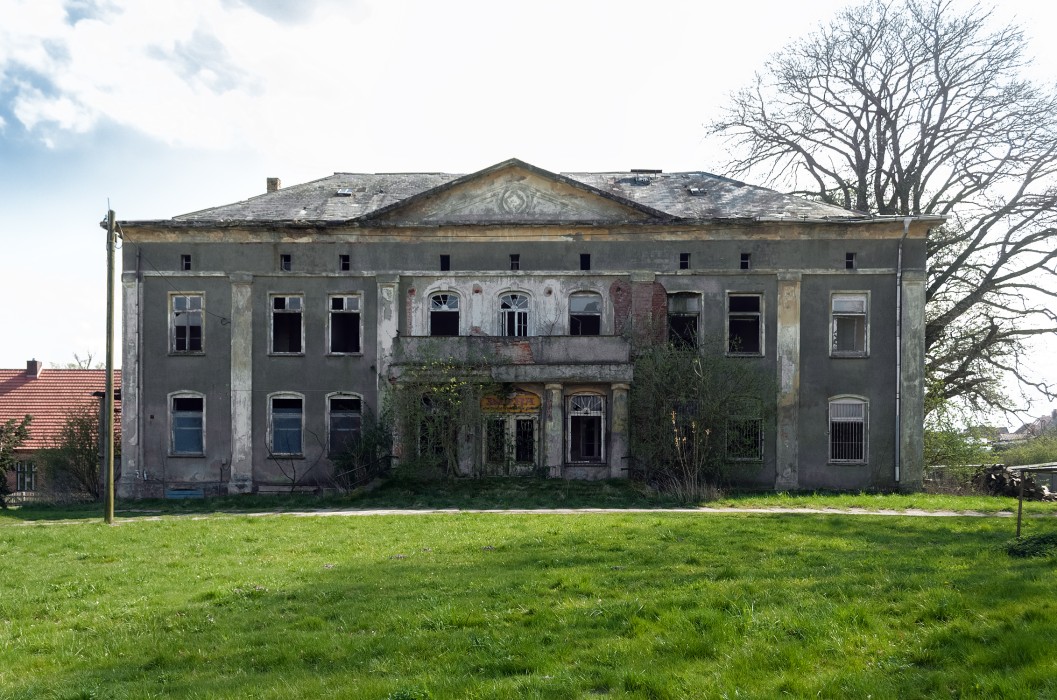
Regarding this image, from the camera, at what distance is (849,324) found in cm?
2309

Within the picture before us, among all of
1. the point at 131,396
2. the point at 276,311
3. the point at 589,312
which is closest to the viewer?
the point at 589,312

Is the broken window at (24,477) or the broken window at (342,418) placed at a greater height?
the broken window at (342,418)

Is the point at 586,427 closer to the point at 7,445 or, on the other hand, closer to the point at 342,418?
the point at 342,418

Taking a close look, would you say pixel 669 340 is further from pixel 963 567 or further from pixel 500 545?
pixel 963 567

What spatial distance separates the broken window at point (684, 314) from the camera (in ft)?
75.8

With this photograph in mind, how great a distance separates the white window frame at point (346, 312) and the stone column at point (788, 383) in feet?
39.1

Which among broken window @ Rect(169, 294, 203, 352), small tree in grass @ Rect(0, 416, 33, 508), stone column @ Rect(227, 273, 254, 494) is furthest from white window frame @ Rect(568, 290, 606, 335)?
small tree in grass @ Rect(0, 416, 33, 508)

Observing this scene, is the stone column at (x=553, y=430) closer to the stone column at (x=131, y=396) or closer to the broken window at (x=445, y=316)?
the broken window at (x=445, y=316)

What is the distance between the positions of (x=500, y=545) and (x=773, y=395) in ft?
42.4

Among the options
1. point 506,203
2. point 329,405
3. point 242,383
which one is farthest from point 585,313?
point 242,383

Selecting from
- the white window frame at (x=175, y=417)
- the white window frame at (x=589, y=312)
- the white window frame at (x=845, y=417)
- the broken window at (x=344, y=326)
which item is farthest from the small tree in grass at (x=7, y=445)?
the white window frame at (x=845, y=417)

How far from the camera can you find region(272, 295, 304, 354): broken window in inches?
936

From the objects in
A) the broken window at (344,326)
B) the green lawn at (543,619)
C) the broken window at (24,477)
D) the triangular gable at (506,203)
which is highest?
the triangular gable at (506,203)

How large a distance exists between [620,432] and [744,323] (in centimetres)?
488
